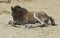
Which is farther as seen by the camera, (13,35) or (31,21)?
Answer: (31,21)

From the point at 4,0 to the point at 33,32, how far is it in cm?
688

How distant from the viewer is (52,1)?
1396 centimetres

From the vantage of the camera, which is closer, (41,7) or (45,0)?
(41,7)

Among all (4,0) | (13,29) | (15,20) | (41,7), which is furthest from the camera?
(4,0)

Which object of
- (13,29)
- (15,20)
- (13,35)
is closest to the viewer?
(13,35)

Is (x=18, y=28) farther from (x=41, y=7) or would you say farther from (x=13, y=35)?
(x=41, y=7)

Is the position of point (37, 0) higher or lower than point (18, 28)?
higher

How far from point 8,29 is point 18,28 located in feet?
1.03

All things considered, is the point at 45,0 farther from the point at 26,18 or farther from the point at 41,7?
the point at 26,18

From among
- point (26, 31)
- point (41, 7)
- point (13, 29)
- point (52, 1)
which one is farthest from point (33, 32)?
point (52, 1)

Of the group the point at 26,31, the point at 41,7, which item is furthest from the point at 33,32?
the point at 41,7

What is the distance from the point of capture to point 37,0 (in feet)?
46.9

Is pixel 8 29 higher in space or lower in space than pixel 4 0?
lower

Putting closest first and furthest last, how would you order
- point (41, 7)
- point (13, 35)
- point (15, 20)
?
point (13, 35) → point (15, 20) → point (41, 7)
